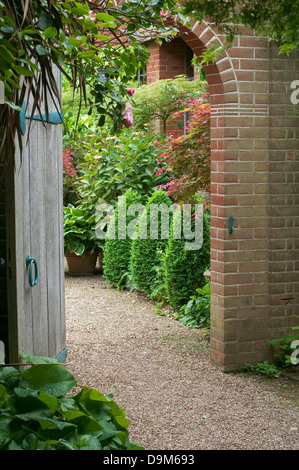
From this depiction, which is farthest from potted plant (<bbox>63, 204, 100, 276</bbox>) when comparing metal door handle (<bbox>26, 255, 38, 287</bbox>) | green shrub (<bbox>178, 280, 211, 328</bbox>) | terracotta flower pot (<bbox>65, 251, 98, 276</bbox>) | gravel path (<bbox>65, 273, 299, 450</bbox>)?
metal door handle (<bbox>26, 255, 38, 287</bbox>)

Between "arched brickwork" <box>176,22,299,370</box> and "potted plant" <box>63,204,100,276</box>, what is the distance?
447cm

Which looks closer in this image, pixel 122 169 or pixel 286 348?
pixel 286 348

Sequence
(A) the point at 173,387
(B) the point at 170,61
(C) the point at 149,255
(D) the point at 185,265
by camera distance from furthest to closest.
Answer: (B) the point at 170,61, (C) the point at 149,255, (D) the point at 185,265, (A) the point at 173,387

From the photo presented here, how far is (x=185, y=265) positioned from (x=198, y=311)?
0.61m

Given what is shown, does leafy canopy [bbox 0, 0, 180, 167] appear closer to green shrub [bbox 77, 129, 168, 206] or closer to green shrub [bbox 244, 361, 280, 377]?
green shrub [bbox 244, 361, 280, 377]

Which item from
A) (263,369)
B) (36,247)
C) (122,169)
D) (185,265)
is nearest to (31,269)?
(36,247)

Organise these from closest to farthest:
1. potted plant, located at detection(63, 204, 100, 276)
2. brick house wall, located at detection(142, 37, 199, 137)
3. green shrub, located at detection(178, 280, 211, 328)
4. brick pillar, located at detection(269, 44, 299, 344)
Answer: brick pillar, located at detection(269, 44, 299, 344) < green shrub, located at detection(178, 280, 211, 328) < potted plant, located at detection(63, 204, 100, 276) < brick house wall, located at detection(142, 37, 199, 137)

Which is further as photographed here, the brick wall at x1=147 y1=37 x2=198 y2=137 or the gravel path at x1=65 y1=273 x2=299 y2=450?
the brick wall at x1=147 y1=37 x2=198 y2=137

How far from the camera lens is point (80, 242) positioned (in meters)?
10.2

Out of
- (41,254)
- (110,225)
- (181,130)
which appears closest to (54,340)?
(41,254)

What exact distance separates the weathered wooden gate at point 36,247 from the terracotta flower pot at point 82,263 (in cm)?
473

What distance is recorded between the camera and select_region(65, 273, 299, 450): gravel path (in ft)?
14.9

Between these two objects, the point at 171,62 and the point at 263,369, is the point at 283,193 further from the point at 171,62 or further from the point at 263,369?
the point at 171,62
